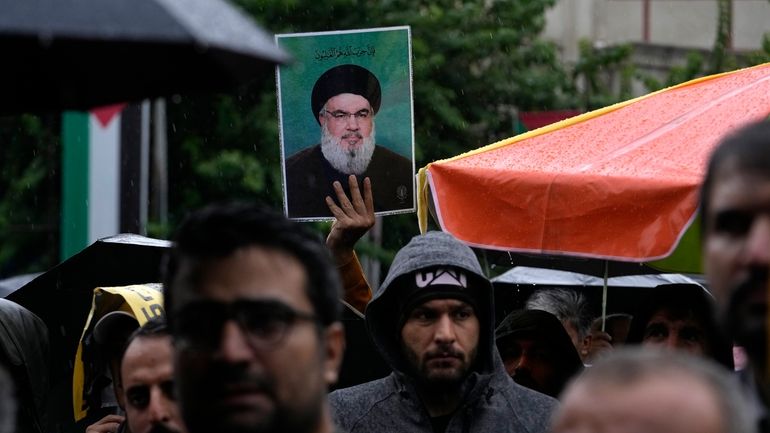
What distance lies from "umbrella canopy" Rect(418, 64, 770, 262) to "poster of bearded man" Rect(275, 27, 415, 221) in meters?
0.45

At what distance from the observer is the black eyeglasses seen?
2898 mm

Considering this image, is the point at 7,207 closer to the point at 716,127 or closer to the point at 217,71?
the point at 716,127

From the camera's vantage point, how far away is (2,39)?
2.38m

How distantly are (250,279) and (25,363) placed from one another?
2889 millimetres

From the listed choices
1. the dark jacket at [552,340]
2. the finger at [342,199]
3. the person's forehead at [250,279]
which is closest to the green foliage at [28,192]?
the dark jacket at [552,340]

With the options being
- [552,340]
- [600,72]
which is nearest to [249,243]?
[552,340]

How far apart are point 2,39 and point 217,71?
1.14ft

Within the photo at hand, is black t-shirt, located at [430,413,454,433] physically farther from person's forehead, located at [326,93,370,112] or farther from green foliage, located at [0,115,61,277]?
green foliage, located at [0,115,61,277]

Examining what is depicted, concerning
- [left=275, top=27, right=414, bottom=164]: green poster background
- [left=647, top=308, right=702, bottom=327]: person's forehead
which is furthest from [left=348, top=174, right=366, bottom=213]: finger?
[left=647, top=308, right=702, bottom=327]: person's forehead

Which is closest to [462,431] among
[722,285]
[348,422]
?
[348,422]

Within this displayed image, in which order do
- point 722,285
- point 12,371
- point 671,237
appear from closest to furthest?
point 722,285 < point 671,237 < point 12,371

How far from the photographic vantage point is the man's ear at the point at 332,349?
310cm

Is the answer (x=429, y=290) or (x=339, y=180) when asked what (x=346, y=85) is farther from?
(x=429, y=290)

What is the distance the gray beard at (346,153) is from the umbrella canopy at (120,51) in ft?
9.76
